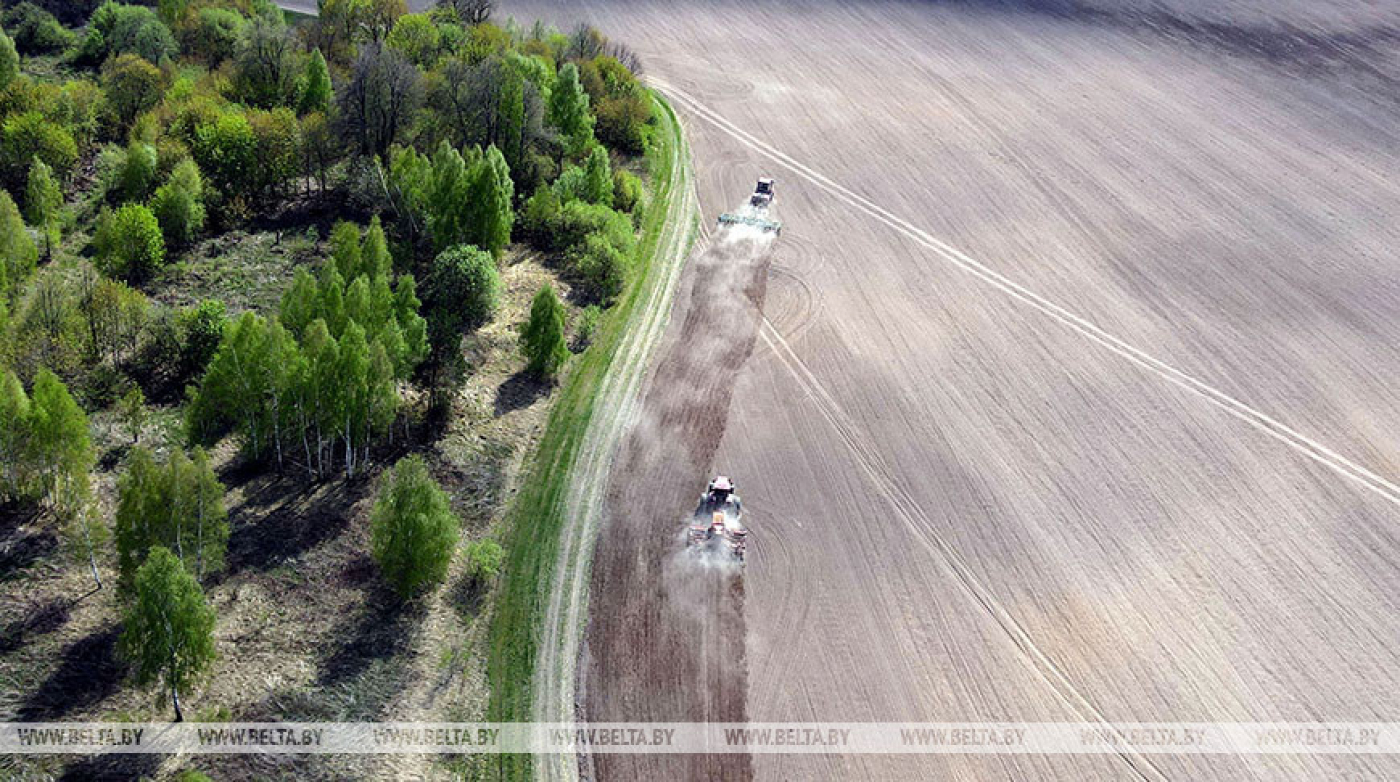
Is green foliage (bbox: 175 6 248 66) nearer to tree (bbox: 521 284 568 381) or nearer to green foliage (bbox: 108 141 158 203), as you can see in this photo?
green foliage (bbox: 108 141 158 203)

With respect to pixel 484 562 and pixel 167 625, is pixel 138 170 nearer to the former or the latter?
pixel 484 562

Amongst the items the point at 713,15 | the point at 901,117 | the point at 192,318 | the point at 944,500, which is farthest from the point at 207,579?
the point at 713,15

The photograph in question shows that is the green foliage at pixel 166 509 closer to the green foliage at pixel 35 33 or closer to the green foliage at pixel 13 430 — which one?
the green foliage at pixel 13 430

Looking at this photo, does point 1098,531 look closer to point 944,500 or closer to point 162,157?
point 944,500

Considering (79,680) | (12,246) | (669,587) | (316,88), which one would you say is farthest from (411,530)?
(316,88)

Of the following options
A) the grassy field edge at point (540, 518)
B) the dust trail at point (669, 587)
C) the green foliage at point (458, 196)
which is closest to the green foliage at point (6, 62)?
the green foliage at point (458, 196)

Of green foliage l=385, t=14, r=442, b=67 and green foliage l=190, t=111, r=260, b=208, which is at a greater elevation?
green foliage l=385, t=14, r=442, b=67

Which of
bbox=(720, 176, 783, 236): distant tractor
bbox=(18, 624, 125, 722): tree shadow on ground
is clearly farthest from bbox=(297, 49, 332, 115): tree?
bbox=(18, 624, 125, 722): tree shadow on ground
